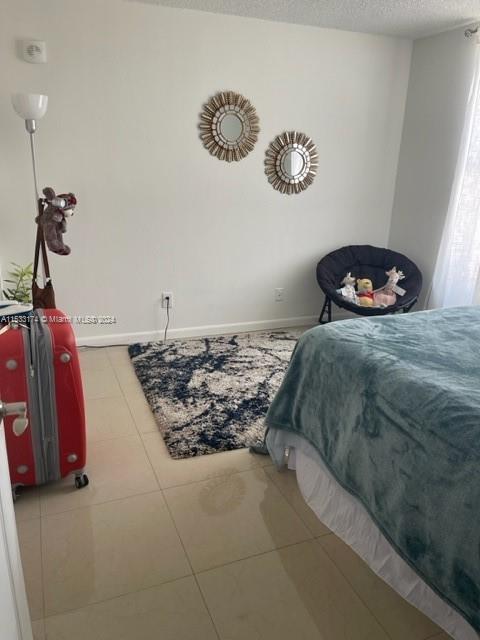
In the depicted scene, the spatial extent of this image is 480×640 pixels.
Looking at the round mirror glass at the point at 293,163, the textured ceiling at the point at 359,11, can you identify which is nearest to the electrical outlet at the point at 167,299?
the round mirror glass at the point at 293,163

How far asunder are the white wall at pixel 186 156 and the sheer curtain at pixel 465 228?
750 millimetres

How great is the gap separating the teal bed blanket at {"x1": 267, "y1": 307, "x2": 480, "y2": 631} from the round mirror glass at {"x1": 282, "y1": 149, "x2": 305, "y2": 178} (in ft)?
6.76

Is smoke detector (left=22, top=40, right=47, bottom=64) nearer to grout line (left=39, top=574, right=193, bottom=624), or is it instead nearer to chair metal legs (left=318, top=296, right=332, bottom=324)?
chair metal legs (left=318, top=296, right=332, bottom=324)

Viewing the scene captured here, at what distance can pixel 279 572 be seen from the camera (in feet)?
5.49

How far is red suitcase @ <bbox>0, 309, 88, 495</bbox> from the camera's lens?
1.80 meters

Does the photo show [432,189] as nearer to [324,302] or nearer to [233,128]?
[324,302]

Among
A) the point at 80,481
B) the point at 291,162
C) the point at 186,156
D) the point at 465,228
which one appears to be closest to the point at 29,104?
the point at 186,156

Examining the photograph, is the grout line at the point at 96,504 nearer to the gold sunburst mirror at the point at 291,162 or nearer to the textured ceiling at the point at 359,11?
the gold sunburst mirror at the point at 291,162

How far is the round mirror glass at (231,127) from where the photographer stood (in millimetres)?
3574

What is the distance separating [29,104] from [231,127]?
1.45 meters

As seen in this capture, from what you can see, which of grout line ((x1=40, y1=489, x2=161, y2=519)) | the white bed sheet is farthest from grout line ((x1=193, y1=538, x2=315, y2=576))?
grout line ((x1=40, y1=489, x2=161, y2=519))

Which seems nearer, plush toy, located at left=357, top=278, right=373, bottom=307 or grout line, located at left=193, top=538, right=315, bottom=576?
grout line, located at left=193, top=538, right=315, bottom=576

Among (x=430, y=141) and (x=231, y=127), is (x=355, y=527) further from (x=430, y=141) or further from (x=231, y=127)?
(x=430, y=141)

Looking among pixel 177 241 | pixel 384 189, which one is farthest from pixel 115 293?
pixel 384 189
